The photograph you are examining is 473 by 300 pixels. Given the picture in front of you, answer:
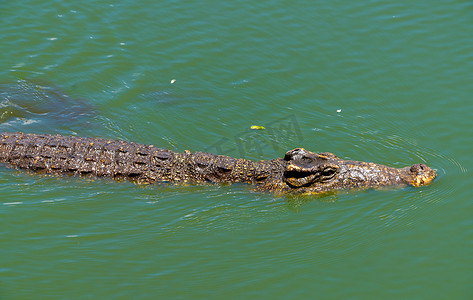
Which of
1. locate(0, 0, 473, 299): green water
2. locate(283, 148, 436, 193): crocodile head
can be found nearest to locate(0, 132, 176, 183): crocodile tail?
locate(0, 0, 473, 299): green water

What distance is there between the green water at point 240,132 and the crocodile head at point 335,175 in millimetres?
234

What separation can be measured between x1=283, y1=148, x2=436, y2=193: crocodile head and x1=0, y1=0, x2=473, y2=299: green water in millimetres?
234

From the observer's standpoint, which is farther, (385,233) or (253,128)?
(253,128)

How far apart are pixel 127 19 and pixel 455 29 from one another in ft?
29.7

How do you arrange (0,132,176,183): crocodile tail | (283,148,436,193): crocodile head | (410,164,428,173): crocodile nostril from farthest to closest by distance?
(0,132,176,183): crocodile tail
(410,164,428,173): crocodile nostril
(283,148,436,193): crocodile head

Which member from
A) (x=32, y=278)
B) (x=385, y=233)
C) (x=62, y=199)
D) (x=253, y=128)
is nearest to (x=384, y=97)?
(x=253, y=128)

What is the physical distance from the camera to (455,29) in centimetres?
1412

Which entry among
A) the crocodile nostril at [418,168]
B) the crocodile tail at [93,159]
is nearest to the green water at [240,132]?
the crocodile tail at [93,159]

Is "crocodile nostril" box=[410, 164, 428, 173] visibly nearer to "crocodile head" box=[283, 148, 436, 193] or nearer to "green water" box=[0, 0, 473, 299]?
"crocodile head" box=[283, 148, 436, 193]

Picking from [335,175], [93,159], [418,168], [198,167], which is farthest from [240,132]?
[418,168]

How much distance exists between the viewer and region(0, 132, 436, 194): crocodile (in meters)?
9.52

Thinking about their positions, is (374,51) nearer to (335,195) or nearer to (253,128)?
→ (253,128)

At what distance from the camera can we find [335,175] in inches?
378

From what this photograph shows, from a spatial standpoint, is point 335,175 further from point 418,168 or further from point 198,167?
point 198,167
